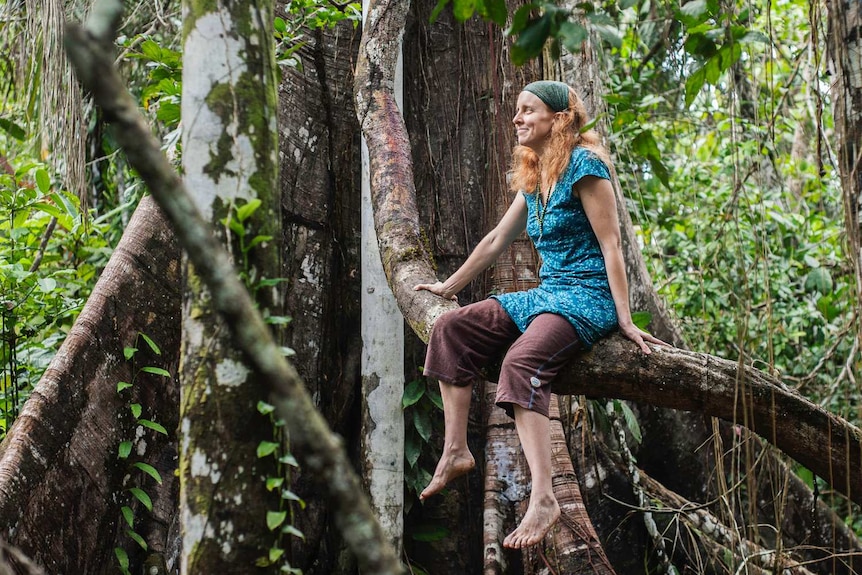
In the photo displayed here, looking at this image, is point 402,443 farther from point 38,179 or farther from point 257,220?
point 257,220

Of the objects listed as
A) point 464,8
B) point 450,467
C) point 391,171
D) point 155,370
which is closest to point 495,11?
point 464,8

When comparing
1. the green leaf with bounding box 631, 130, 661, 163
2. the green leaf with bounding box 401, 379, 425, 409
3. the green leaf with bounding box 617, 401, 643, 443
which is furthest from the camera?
the green leaf with bounding box 617, 401, 643, 443

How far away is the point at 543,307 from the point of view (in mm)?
3164

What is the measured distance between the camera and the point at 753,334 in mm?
7363

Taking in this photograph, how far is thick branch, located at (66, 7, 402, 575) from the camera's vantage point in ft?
4.45

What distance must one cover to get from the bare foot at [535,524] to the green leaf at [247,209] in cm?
163

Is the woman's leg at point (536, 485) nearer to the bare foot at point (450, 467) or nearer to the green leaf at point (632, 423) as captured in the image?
the bare foot at point (450, 467)

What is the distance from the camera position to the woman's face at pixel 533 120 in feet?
11.1

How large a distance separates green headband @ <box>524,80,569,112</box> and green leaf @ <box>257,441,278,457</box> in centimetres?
199

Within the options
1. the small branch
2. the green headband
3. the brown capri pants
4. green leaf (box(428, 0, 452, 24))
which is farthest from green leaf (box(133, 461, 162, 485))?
green leaf (box(428, 0, 452, 24))

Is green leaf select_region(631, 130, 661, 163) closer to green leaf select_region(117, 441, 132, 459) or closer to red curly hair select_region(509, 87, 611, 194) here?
red curly hair select_region(509, 87, 611, 194)

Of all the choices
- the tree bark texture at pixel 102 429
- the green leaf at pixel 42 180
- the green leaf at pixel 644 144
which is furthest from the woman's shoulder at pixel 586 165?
the green leaf at pixel 42 180

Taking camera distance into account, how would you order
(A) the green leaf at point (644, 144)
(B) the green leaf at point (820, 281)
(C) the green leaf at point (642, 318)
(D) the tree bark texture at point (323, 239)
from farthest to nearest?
(B) the green leaf at point (820, 281)
(D) the tree bark texture at point (323, 239)
(C) the green leaf at point (642, 318)
(A) the green leaf at point (644, 144)

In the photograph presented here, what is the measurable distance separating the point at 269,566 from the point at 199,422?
0.35m
